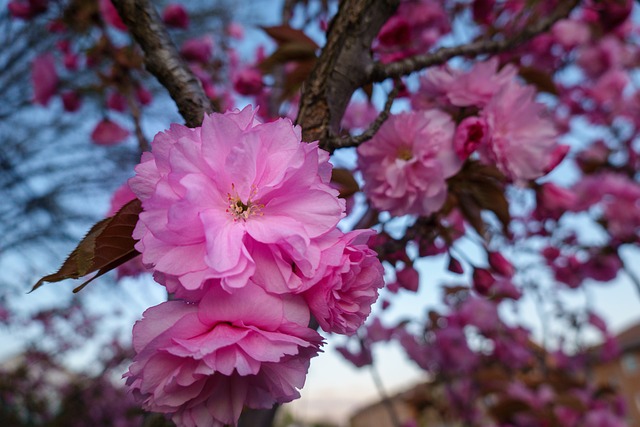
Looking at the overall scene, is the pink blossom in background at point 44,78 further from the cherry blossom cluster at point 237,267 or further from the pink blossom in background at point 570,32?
the pink blossom in background at point 570,32

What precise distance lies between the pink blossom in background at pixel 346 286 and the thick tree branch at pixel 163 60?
34 cm

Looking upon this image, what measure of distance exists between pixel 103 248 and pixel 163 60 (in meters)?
0.35

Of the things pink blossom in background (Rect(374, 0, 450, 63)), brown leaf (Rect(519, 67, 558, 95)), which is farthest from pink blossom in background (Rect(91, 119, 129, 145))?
brown leaf (Rect(519, 67, 558, 95))

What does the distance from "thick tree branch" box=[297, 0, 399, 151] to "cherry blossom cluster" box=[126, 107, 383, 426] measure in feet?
0.59

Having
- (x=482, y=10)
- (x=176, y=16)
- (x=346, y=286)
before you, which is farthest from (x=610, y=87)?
(x=346, y=286)

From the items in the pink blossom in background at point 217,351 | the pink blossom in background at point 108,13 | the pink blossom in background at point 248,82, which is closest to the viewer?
the pink blossom in background at point 217,351

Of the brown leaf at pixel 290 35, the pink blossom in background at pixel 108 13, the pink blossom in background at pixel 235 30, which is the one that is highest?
the pink blossom in background at pixel 235 30

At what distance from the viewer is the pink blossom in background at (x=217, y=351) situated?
0.46 meters

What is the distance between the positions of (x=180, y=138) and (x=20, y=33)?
Result: 462 centimetres

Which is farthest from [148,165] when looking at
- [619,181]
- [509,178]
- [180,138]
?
[619,181]

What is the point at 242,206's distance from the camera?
533mm

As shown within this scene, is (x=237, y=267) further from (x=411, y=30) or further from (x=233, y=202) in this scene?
(x=411, y=30)

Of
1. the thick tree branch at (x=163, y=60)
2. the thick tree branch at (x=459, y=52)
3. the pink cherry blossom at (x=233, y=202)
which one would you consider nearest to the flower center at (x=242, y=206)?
the pink cherry blossom at (x=233, y=202)

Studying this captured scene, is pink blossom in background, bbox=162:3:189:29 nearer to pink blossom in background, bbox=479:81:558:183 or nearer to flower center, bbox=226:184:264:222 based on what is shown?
pink blossom in background, bbox=479:81:558:183
